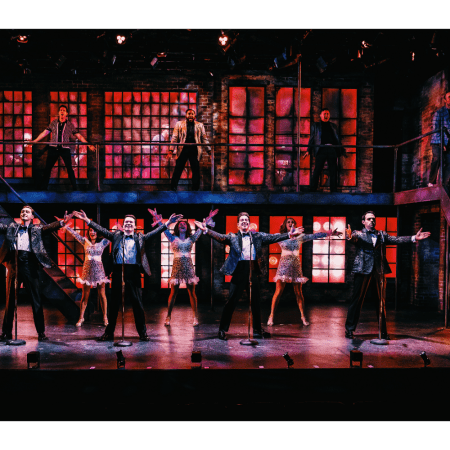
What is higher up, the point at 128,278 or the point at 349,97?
the point at 349,97

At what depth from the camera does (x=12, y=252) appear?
671cm

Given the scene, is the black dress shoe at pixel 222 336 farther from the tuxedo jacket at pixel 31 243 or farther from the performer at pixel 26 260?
the tuxedo jacket at pixel 31 243

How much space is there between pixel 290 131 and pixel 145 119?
3.89m

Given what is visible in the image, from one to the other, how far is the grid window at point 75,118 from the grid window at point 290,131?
5150mm

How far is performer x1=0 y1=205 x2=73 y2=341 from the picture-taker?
6.66 m

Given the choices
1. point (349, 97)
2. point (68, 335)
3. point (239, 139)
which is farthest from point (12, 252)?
point (349, 97)

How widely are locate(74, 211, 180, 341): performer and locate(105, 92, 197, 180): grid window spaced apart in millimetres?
4364

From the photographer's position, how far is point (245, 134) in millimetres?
10797

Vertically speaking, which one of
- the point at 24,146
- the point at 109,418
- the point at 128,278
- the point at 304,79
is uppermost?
the point at 304,79

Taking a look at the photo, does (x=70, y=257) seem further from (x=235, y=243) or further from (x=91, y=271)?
(x=235, y=243)

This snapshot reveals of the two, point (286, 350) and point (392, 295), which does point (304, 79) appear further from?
point (286, 350)

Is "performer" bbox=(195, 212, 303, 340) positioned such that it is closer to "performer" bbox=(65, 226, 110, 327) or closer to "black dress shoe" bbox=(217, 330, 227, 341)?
"black dress shoe" bbox=(217, 330, 227, 341)

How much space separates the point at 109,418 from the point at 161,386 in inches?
29.9

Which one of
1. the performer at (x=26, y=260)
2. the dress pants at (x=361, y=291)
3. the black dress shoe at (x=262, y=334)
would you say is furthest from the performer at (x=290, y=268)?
the performer at (x=26, y=260)
